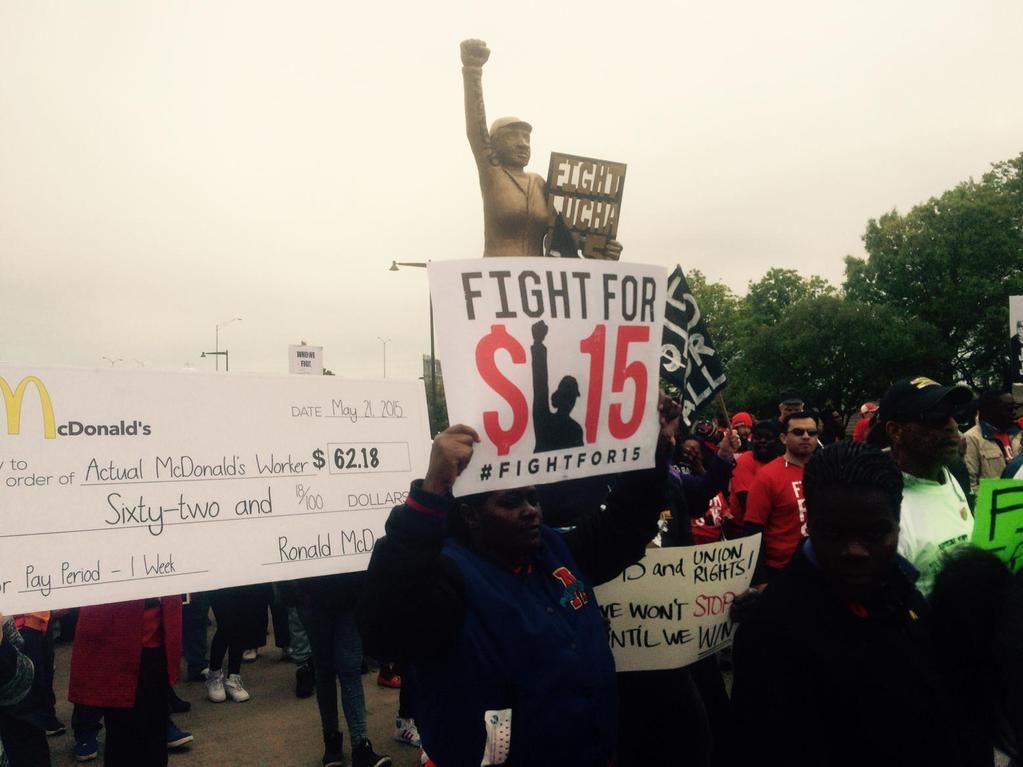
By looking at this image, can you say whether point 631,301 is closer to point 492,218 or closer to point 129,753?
point 129,753

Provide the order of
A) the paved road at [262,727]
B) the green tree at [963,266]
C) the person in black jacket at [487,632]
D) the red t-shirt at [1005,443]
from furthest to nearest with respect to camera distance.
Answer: the green tree at [963,266] → the red t-shirt at [1005,443] → the paved road at [262,727] → the person in black jacket at [487,632]

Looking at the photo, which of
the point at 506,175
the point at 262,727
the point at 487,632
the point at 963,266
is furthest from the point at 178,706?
the point at 963,266

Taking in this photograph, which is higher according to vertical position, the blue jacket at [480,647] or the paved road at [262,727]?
the blue jacket at [480,647]

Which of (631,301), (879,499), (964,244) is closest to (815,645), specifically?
(879,499)

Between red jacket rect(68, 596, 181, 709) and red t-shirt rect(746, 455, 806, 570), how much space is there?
342 centimetres

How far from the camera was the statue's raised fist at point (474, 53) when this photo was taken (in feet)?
22.2

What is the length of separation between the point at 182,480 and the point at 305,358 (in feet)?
24.2

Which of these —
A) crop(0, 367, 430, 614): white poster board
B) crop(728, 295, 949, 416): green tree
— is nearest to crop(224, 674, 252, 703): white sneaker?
A: crop(0, 367, 430, 614): white poster board

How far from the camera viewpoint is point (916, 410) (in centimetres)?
307

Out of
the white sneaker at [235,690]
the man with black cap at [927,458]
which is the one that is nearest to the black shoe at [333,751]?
the white sneaker at [235,690]

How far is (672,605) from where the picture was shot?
3.30 m

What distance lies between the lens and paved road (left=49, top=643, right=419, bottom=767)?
17.8 ft

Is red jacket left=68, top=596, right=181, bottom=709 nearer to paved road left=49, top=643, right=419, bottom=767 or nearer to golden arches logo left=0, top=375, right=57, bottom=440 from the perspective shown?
golden arches logo left=0, top=375, right=57, bottom=440

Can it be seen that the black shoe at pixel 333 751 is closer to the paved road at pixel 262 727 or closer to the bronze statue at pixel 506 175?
the paved road at pixel 262 727
